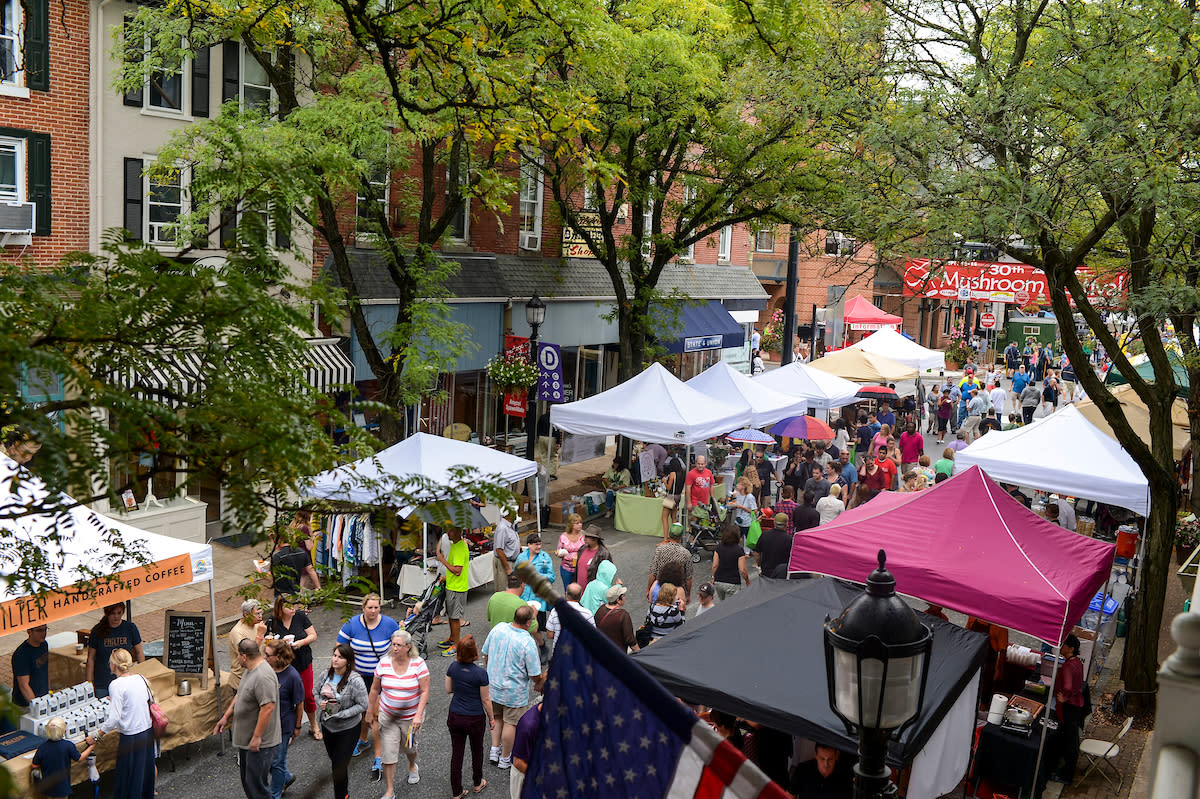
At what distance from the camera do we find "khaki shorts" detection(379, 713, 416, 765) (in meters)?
9.15

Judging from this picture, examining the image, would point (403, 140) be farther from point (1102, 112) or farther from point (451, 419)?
point (1102, 112)

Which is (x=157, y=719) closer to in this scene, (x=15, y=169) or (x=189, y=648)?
(x=189, y=648)

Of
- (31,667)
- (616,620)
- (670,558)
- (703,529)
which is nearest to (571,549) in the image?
(670,558)

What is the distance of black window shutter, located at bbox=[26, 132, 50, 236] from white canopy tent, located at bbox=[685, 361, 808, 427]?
446 inches

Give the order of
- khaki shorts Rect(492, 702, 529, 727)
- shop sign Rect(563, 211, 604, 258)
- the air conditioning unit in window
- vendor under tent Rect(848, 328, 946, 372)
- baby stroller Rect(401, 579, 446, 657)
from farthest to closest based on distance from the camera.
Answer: vendor under tent Rect(848, 328, 946, 372) → shop sign Rect(563, 211, 604, 258) → the air conditioning unit in window → baby stroller Rect(401, 579, 446, 657) → khaki shorts Rect(492, 702, 529, 727)

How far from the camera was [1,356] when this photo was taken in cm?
295

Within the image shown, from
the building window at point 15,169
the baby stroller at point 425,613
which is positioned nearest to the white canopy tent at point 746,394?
the baby stroller at point 425,613

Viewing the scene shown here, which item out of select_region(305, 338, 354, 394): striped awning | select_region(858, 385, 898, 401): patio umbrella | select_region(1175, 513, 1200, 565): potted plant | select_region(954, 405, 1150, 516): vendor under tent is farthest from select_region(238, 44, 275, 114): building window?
select_region(1175, 513, 1200, 565): potted plant

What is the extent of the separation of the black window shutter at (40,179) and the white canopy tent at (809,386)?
1353 centimetres

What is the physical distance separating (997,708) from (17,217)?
1446 cm

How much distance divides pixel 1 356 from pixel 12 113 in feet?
47.8

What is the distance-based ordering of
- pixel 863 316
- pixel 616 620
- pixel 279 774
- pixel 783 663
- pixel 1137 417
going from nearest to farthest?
pixel 783 663, pixel 279 774, pixel 616 620, pixel 1137 417, pixel 863 316

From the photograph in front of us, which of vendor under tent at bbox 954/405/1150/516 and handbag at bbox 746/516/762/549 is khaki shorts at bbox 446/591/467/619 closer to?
handbag at bbox 746/516/762/549

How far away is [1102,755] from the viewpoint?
33.3 feet
